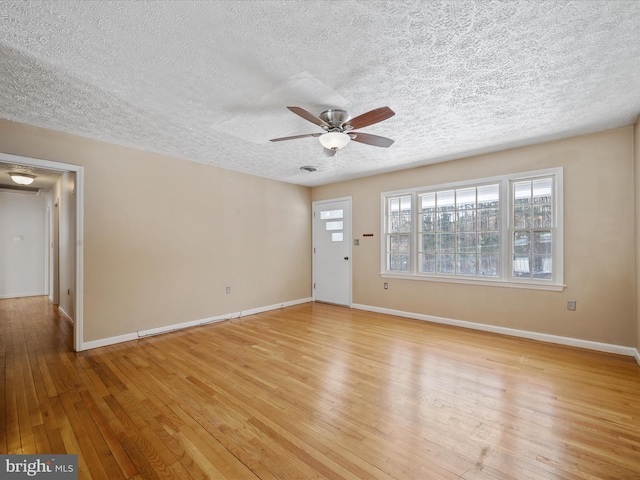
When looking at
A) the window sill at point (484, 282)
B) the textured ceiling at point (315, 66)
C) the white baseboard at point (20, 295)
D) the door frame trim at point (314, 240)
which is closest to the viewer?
the textured ceiling at point (315, 66)

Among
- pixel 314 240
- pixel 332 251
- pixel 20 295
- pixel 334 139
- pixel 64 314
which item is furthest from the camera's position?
pixel 20 295

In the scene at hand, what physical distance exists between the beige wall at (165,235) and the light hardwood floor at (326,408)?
2.29 ft

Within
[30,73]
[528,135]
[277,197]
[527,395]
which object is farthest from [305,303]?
[30,73]

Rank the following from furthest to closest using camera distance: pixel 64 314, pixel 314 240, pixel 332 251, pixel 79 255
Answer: pixel 314 240
pixel 332 251
pixel 64 314
pixel 79 255

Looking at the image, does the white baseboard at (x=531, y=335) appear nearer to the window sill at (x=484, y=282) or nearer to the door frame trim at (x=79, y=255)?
the window sill at (x=484, y=282)

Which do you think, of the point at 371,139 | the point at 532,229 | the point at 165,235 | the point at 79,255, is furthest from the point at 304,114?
the point at 532,229

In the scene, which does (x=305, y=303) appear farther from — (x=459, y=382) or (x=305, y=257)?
(x=459, y=382)

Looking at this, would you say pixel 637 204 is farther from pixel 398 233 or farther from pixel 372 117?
pixel 372 117

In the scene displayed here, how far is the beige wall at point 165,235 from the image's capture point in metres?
3.58

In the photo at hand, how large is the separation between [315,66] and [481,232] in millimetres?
3553

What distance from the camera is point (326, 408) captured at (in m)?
2.24

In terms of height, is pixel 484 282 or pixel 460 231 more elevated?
pixel 460 231

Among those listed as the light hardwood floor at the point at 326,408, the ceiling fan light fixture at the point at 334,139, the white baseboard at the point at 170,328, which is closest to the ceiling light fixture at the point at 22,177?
the light hardwood floor at the point at 326,408

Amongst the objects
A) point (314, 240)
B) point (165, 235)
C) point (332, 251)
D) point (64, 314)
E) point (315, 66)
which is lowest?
point (64, 314)
